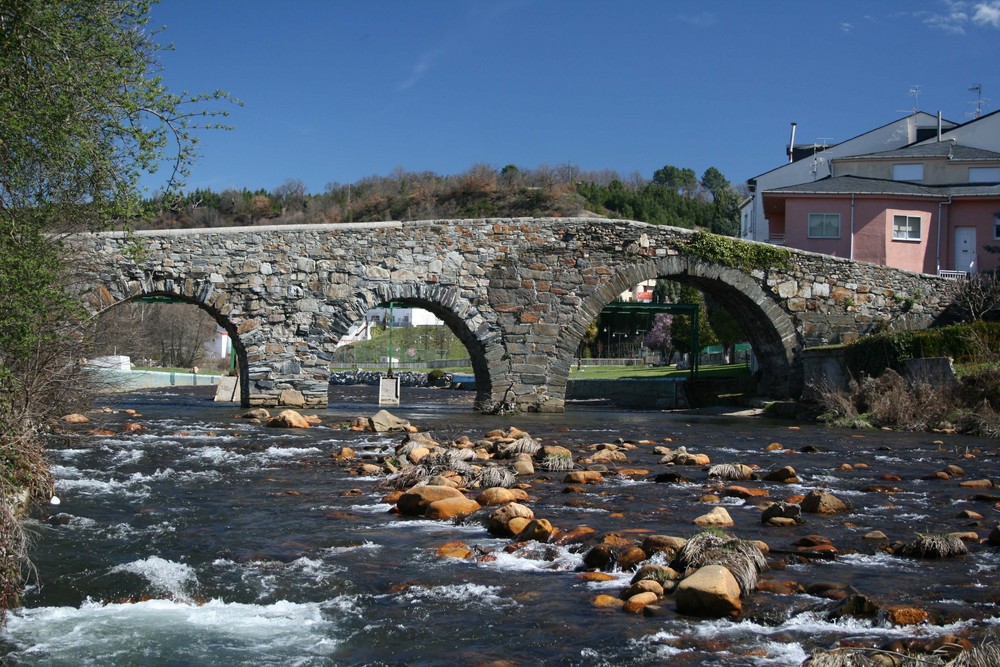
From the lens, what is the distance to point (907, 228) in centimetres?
3114

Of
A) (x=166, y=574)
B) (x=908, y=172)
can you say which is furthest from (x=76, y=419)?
(x=908, y=172)

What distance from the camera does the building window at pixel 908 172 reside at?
33625 millimetres

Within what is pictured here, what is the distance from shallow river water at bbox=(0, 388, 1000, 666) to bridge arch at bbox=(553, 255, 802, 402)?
10795 millimetres

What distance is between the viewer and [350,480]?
1088cm

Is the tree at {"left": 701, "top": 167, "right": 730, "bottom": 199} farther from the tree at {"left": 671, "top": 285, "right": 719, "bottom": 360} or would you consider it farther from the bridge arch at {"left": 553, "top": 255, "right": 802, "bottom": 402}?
the bridge arch at {"left": 553, "top": 255, "right": 802, "bottom": 402}

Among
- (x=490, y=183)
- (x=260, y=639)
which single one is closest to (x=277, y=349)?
(x=260, y=639)

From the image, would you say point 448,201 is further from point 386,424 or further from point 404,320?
point 386,424

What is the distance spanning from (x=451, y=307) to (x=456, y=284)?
0.53m

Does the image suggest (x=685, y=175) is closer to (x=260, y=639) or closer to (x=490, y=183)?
(x=490, y=183)

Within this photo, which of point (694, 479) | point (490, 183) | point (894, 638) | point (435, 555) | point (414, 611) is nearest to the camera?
point (894, 638)

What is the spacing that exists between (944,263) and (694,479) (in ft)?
80.0

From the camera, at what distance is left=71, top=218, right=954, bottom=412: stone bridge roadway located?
2066cm

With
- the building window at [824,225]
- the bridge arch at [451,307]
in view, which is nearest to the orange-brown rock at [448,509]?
the bridge arch at [451,307]

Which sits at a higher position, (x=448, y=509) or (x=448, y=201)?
(x=448, y=201)
